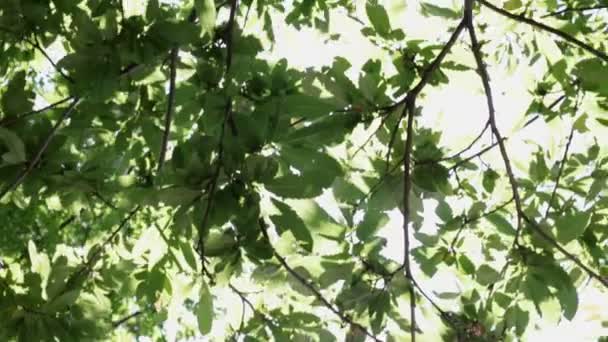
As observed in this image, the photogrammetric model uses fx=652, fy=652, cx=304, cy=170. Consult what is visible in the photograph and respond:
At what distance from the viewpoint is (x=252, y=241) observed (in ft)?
5.35

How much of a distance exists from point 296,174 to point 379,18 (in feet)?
2.14

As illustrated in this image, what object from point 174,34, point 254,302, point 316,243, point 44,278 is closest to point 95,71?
point 174,34

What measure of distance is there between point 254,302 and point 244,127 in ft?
3.59

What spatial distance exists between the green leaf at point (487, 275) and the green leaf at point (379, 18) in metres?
0.82

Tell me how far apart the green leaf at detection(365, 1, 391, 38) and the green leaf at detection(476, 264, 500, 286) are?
82cm

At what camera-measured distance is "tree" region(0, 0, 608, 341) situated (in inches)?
60.8

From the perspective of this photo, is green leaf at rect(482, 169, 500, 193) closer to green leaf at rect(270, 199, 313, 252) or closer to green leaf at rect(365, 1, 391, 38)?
green leaf at rect(365, 1, 391, 38)

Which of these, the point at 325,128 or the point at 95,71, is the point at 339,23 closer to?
the point at 325,128

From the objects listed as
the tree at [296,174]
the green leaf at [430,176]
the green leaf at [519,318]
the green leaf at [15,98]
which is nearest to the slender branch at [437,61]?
the tree at [296,174]

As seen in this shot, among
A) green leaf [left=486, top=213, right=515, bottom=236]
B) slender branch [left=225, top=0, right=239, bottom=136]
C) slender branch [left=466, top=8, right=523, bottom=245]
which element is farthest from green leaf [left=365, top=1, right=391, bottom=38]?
green leaf [left=486, top=213, right=515, bottom=236]

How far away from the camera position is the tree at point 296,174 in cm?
154

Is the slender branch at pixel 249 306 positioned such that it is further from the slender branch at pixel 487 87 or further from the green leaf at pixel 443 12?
the green leaf at pixel 443 12

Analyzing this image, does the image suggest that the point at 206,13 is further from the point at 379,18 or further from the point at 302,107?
the point at 379,18

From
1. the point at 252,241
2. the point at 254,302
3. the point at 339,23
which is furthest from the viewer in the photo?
the point at 339,23
